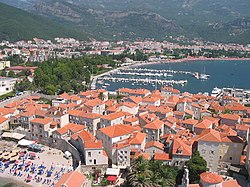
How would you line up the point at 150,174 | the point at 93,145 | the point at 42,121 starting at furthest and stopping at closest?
1. the point at 42,121
2. the point at 93,145
3. the point at 150,174

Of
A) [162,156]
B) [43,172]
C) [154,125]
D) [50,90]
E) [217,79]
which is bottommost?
[43,172]

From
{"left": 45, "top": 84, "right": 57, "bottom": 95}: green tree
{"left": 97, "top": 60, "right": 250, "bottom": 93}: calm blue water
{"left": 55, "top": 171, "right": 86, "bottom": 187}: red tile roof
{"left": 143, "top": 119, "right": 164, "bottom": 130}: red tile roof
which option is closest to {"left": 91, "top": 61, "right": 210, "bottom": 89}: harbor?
{"left": 97, "top": 60, "right": 250, "bottom": 93}: calm blue water

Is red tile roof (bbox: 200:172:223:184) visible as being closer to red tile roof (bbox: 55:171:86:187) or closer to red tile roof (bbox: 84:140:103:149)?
red tile roof (bbox: 55:171:86:187)

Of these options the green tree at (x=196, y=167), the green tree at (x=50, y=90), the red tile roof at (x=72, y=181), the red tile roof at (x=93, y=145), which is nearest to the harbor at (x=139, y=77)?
the green tree at (x=50, y=90)

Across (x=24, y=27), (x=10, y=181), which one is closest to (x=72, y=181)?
(x=10, y=181)

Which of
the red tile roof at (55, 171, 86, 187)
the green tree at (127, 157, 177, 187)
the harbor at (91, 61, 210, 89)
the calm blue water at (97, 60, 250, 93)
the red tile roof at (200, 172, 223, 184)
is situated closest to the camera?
the red tile roof at (200, 172, 223, 184)

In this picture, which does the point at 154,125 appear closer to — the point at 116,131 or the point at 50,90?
the point at 116,131

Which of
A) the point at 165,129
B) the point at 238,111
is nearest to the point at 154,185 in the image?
the point at 165,129
